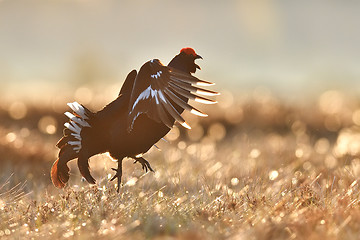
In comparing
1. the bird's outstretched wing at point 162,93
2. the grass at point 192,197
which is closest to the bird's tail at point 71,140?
the grass at point 192,197

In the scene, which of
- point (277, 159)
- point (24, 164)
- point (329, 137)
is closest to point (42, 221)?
point (24, 164)

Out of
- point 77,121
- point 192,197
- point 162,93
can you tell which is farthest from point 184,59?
point 192,197

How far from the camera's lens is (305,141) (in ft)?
38.2

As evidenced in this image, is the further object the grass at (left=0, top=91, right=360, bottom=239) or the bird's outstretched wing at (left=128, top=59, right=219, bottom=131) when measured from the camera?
the bird's outstretched wing at (left=128, top=59, right=219, bottom=131)

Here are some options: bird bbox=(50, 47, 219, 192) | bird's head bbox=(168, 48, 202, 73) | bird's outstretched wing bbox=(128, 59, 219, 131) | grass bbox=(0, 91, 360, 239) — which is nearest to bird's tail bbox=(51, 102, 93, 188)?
bird bbox=(50, 47, 219, 192)

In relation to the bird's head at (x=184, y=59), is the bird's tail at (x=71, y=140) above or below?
below

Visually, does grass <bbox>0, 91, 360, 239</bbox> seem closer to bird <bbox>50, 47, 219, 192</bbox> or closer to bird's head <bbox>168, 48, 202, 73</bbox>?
bird <bbox>50, 47, 219, 192</bbox>

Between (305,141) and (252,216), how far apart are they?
7404 mm

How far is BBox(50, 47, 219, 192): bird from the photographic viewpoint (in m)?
4.90

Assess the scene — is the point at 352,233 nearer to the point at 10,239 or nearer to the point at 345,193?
the point at 345,193

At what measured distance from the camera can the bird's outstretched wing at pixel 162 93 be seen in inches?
190

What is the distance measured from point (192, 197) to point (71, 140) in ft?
4.66

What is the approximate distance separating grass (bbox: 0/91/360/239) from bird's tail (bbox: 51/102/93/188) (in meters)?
0.17

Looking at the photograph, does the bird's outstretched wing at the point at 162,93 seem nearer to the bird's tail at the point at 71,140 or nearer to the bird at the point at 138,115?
the bird at the point at 138,115
